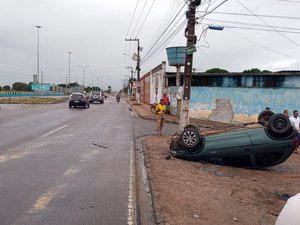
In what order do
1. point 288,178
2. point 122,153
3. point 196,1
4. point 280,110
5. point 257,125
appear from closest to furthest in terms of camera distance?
point 288,178, point 257,125, point 122,153, point 196,1, point 280,110

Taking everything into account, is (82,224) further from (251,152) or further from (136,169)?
(251,152)

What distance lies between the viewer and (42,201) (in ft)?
22.7

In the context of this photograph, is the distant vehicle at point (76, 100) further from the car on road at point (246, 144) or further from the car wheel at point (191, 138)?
the car wheel at point (191, 138)

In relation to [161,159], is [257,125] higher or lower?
higher

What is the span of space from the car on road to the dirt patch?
261 mm

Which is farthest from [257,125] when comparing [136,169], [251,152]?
[136,169]

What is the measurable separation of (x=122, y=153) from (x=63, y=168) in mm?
3041

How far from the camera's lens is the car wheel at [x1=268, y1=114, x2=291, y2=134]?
35.9ft

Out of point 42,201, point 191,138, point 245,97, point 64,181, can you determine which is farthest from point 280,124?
A: point 245,97

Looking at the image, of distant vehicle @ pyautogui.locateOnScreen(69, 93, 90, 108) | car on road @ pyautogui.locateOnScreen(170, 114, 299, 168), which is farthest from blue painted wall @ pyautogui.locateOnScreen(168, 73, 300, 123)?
distant vehicle @ pyautogui.locateOnScreen(69, 93, 90, 108)

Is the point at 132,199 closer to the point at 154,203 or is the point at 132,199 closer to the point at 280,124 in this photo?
the point at 154,203

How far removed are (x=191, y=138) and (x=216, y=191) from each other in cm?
362

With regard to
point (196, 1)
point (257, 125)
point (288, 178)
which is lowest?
point (288, 178)

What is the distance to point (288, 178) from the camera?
1064cm
